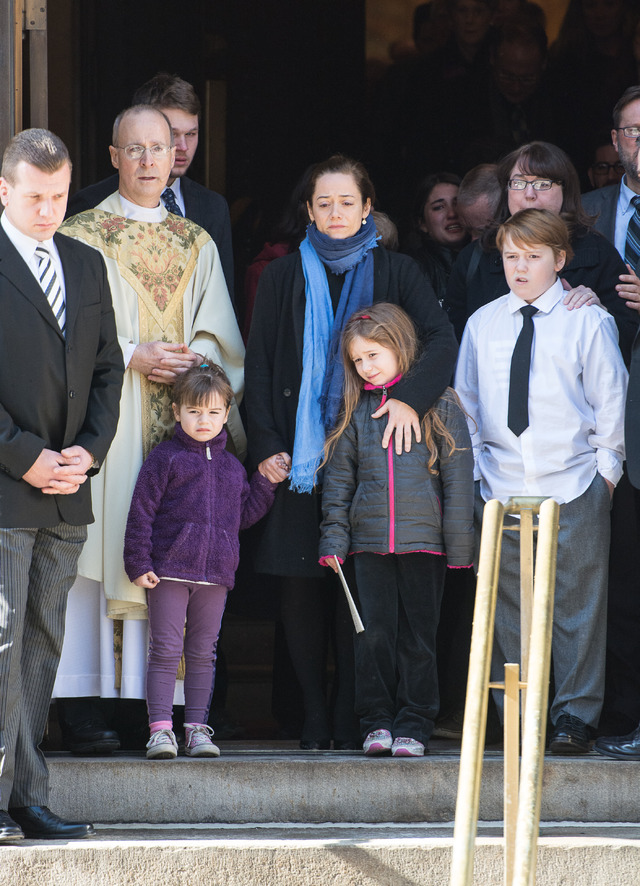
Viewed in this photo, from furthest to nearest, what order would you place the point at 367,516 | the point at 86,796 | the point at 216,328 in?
1. the point at 216,328
2. the point at 367,516
3. the point at 86,796

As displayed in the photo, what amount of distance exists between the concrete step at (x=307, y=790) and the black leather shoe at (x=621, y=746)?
9cm

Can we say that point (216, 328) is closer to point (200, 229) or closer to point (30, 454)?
point (200, 229)

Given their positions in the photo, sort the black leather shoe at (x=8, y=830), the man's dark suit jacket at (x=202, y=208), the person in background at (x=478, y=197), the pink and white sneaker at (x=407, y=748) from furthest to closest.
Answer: the person in background at (x=478, y=197)
the man's dark suit jacket at (x=202, y=208)
the pink and white sneaker at (x=407, y=748)
the black leather shoe at (x=8, y=830)

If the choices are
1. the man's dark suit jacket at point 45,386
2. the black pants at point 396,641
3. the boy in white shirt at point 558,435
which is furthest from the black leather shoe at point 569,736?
the man's dark suit jacket at point 45,386

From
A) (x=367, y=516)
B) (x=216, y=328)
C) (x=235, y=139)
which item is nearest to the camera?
(x=367, y=516)

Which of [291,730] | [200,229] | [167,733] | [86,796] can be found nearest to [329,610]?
[291,730]

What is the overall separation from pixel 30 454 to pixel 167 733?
3.49 feet

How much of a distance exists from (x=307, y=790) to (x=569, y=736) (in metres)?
0.84

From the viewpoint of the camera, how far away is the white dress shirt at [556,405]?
4281 millimetres

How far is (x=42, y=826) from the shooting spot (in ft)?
11.8

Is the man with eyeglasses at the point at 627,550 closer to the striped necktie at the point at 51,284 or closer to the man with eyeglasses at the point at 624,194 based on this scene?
the man with eyeglasses at the point at 624,194

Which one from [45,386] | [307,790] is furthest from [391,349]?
[307,790]

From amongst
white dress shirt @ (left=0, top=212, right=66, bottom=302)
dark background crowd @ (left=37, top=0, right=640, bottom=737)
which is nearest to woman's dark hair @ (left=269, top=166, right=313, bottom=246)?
white dress shirt @ (left=0, top=212, right=66, bottom=302)

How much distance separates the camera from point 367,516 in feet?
13.9
